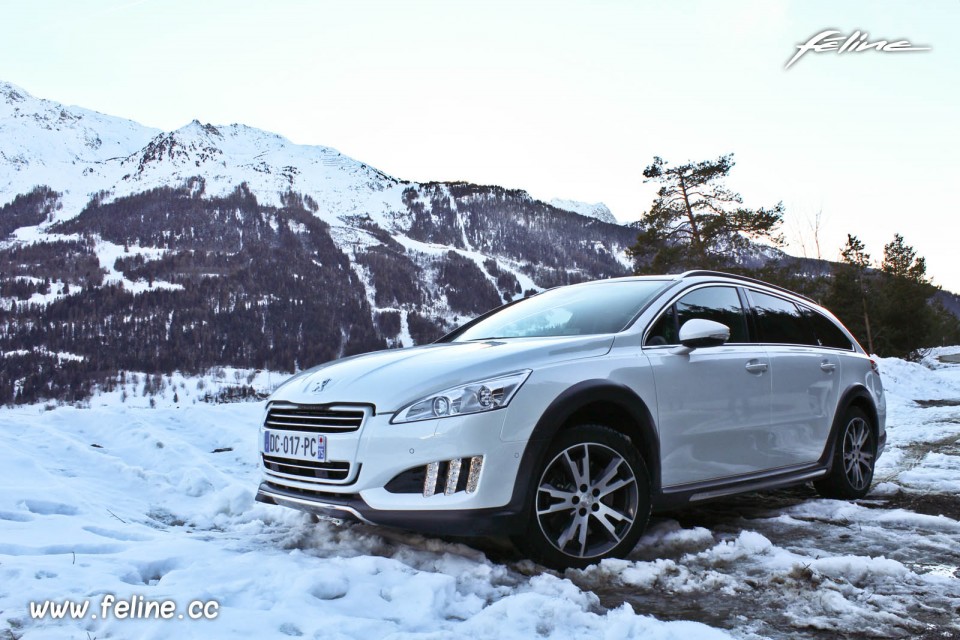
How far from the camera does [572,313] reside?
14.5 ft

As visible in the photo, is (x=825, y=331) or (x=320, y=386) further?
(x=825, y=331)

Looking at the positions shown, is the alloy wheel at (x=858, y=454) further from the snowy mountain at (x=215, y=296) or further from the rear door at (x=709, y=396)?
the snowy mountain at (x=215, y=296)

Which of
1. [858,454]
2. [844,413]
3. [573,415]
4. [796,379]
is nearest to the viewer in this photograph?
[573,415]

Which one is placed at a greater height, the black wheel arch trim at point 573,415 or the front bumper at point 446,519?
the black wheel arch trim at point 573,415

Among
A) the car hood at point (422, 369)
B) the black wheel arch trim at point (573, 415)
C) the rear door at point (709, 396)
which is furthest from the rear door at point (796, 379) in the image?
the car hood at point (422, 369)

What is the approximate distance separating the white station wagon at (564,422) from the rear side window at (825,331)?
0.55 m

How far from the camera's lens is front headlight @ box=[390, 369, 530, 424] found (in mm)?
3209

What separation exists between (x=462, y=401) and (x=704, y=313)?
2036mm

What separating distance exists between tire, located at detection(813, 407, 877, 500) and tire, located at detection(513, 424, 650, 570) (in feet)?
7.87

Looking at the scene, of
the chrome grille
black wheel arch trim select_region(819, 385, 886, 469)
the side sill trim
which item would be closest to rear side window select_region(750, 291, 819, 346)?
black wheel arch trim select_region(819, 385, 886, 469)

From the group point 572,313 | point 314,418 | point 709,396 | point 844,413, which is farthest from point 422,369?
point 844,413

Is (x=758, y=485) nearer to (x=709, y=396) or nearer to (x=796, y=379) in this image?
(x=709, y=396)

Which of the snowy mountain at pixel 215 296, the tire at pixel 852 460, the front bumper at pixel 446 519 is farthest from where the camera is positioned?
the snowy mountain at pixel 215 296

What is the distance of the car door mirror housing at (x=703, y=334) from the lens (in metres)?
4.00
